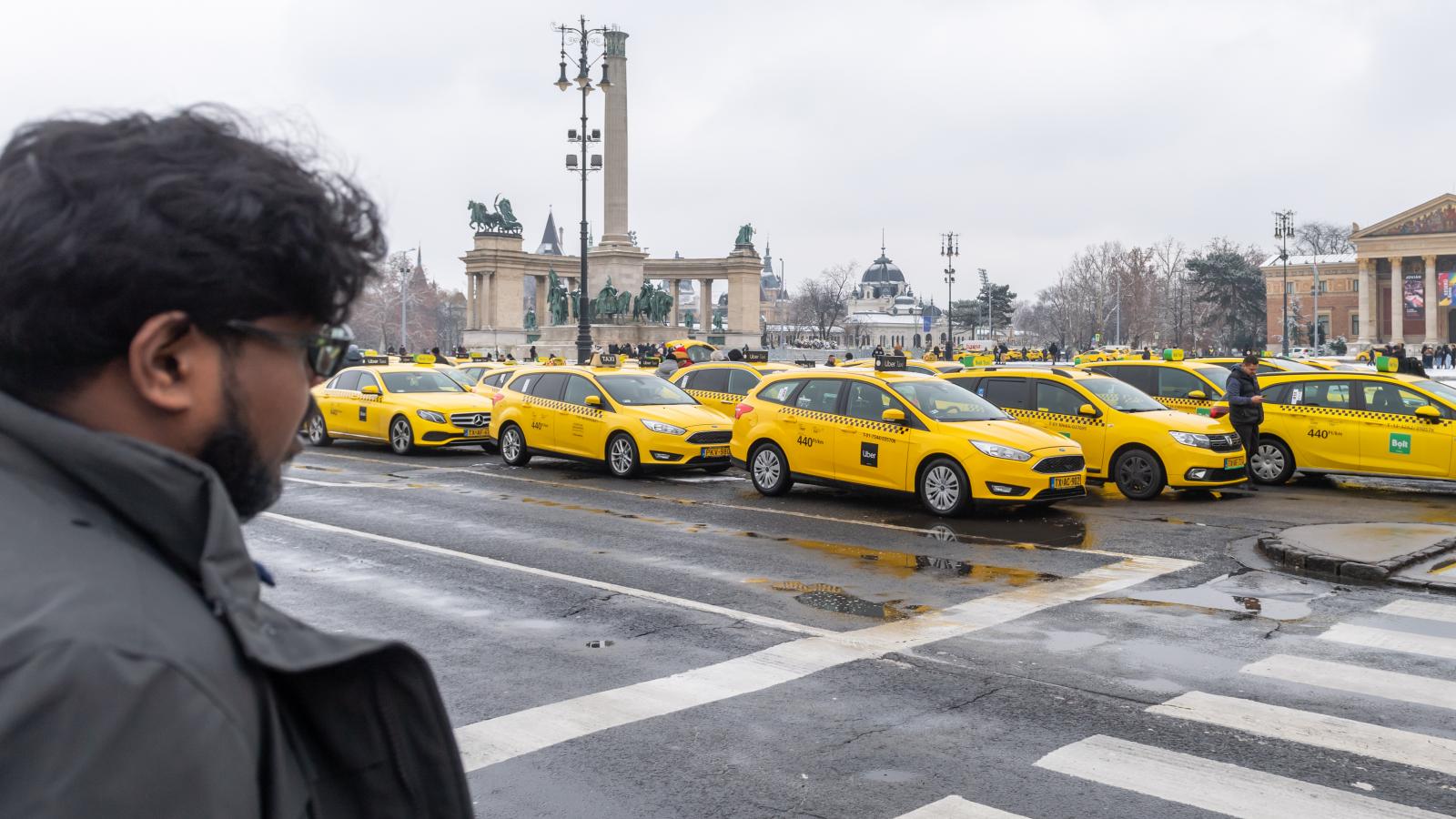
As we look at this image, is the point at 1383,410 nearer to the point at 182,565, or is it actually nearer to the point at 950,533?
the point at 950,533

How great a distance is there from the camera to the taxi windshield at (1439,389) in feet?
53.2

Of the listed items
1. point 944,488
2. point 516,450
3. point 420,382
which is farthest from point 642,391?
point 944,488

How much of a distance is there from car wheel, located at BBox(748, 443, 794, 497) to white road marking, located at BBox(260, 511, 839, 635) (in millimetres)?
5242

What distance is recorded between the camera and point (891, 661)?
7.25m

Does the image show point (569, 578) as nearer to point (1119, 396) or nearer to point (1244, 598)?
point (1244, 598)

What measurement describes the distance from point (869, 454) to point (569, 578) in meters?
5.56

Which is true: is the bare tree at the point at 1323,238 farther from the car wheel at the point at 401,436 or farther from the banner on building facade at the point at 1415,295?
the car wheel at the point at 401,436

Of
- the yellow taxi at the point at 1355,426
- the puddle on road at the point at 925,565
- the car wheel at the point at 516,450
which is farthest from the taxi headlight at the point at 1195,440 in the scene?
the car wheel at the point at 516,450

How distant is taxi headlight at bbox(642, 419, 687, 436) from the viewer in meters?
17.5

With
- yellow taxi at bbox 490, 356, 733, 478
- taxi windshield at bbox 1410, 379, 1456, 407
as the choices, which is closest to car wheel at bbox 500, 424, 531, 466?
yellow taxi at bbox 490, 356, 733, 478

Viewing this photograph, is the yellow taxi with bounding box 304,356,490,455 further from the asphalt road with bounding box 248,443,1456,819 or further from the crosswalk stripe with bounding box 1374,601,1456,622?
the crosswalk stripe with bounding box 1374,601,1456,622

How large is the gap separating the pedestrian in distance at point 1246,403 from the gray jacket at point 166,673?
16297 millimetres

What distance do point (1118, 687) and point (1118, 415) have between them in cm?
983

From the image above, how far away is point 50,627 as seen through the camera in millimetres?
1209
